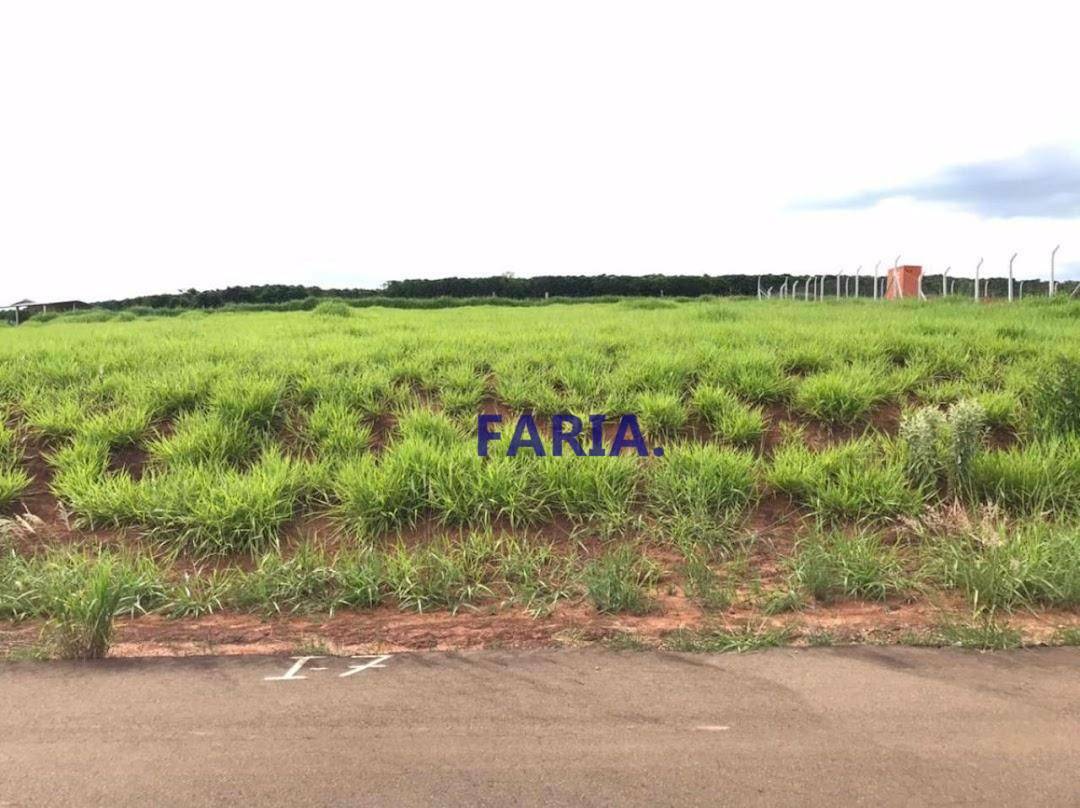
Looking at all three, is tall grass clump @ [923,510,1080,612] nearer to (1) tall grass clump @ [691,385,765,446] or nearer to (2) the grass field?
(2) the grass field

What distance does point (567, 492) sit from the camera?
4566mm

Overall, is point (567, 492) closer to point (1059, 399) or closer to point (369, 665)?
point (369, 665)

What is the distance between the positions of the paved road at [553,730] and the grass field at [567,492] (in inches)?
12.8

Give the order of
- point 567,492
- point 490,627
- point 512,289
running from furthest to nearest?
point 512,289, point 567,492, point 490,627

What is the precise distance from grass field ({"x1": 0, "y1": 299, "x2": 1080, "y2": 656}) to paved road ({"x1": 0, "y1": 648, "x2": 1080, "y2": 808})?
1.07 ft

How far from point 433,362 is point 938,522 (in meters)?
4.26

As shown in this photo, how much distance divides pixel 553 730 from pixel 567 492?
2.14 m

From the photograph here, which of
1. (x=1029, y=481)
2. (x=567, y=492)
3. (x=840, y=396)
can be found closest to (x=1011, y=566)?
(x=1029, y=481)

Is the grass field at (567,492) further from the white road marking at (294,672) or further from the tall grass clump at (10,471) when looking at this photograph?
the white road marking at (294,672)

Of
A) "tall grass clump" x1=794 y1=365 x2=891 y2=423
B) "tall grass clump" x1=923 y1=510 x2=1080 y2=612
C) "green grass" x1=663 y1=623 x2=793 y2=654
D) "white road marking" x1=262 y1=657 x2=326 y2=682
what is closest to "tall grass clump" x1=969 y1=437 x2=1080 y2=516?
"tall grass clump" x1=923 y1=510 x2=1080 y2=612

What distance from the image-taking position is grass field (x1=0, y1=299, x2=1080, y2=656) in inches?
142

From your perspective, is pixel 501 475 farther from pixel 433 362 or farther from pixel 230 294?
pixel 230 294

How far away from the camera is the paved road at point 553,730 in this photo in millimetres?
2213

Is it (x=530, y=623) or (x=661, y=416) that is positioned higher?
(x=661, y=416)
